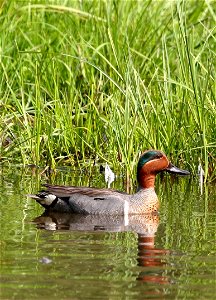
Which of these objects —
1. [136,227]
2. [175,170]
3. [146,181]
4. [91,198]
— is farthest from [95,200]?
[175,170]

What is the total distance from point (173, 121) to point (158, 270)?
3912 millimetres

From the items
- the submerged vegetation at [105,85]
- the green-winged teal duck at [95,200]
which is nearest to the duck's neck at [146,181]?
the green-winged teal duck at [95,200]

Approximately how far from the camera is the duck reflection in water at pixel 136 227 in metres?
6.95

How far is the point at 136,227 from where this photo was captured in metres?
9.03

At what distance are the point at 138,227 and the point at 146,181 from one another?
120 cm

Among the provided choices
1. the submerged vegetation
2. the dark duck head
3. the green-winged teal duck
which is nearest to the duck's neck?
the dark duck head

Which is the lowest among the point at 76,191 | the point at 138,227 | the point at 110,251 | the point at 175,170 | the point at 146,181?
the point at 110,251

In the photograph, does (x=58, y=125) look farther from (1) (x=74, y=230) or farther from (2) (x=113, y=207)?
(1) (x=74, y=230)

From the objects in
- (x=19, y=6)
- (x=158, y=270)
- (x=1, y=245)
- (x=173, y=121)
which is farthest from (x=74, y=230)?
(x=19, y=6)

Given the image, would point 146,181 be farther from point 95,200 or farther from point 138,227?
point 138,227

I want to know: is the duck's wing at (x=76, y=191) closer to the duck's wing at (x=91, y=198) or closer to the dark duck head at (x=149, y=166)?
the duck's wing at (x=91, y=198)

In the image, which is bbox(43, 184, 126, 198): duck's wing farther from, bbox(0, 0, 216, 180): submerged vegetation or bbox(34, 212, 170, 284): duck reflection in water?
bbox(0, 0, 216, 180): submerged vegetation

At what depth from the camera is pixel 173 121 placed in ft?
35.3

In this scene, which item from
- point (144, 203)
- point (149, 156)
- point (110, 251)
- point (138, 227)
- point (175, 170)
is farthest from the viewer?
point (175, 170)
